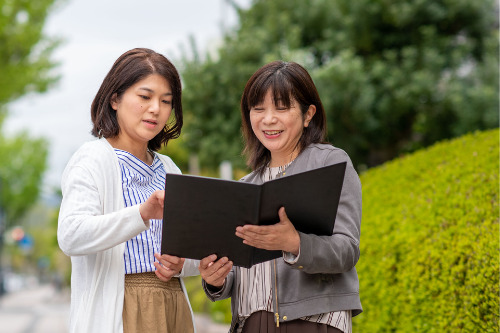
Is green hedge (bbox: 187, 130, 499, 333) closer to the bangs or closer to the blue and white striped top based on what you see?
the bangs

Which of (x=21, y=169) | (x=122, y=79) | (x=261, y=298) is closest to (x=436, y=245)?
(x=261, y=298)

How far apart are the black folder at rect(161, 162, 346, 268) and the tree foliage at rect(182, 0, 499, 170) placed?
4.94 meters

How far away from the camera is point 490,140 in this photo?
14.4 ft

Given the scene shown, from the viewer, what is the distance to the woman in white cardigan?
2.04m

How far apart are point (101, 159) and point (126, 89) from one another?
29 cm

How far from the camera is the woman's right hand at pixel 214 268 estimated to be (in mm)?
2166

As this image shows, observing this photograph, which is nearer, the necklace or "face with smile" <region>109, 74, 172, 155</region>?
"face with smile" <region>109, 74, 172, 155</region>

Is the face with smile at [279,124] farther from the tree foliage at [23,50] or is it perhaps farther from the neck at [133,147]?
the tree foliage at [23,50]

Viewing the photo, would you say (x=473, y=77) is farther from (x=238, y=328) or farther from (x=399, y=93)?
(x=238, y=328)

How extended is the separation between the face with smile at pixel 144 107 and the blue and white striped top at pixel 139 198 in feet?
0.35

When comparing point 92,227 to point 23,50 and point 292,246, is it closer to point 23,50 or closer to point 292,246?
point 292,246

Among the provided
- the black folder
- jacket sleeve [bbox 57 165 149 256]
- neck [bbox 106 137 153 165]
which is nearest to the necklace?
the black folder

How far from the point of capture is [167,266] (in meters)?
2.19

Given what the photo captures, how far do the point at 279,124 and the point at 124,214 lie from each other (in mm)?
685
